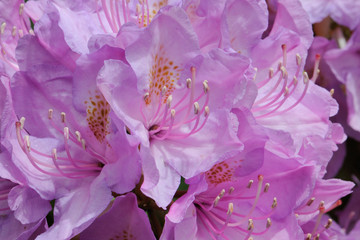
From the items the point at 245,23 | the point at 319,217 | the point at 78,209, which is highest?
the point at 245,23

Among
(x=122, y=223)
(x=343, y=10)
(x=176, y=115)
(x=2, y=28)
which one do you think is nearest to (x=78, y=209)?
(x=122, y=223)

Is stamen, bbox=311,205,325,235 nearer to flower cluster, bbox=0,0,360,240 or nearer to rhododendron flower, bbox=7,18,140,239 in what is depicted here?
flower cluster, bbox=0,0,360,240

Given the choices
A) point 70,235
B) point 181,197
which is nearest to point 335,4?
point 181,197

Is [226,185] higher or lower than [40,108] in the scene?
lower

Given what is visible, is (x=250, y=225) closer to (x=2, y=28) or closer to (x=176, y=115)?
(x=176, y=115)

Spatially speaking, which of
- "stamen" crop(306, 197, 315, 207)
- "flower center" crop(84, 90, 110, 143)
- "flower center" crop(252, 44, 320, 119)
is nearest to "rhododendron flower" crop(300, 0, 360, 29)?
"flower center" crop(252, 44, 320, 119)

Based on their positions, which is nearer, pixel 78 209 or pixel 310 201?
pixel 78 209

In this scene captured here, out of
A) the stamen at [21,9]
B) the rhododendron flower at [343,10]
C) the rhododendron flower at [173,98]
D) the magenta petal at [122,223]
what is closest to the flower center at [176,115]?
the rhododendron flower at [173,98]

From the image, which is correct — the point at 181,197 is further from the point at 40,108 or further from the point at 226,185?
the point at 40,108
